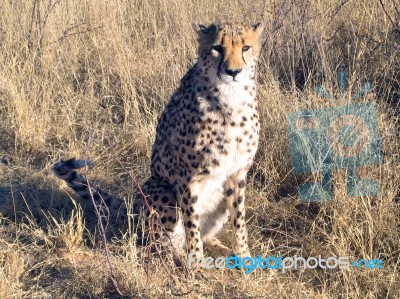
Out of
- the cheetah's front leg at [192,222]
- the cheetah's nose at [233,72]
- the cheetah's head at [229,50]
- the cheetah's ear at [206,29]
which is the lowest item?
the cheetah's front leg at [192,222]

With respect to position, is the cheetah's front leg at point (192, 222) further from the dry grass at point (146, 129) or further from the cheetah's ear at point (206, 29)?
the cheetah's ear at point (206, 29)

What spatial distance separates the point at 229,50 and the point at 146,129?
3.92 feet

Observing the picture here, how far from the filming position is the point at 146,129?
3514mm

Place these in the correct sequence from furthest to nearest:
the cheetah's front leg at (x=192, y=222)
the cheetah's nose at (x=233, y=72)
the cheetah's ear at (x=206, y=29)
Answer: the cheetah's front leg at (x=192, y=222)
the cheetah's ear at (x=206, y=29)
the cheetah's nose at (x=233, y=72)

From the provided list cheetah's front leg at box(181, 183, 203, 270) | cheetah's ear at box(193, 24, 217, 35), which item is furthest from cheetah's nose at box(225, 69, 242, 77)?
cheetah's front leg at box(181, 183, 203, 270)

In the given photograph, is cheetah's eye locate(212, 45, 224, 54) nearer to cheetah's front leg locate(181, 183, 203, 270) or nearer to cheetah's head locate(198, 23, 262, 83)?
cheetah's head locate(198, 23, 262, 83)

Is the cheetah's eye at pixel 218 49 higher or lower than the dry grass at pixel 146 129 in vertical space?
higher

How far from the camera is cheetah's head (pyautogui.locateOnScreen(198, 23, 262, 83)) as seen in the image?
94.7 inches

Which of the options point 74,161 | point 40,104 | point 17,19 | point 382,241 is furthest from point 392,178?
point 17,19

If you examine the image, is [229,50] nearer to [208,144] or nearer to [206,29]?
[206,29]

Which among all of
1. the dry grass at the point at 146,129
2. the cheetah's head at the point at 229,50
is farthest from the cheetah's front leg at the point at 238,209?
the cheetah's head at the point at 229,50

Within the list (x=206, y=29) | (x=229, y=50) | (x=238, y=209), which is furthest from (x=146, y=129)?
(x=229, y=50)

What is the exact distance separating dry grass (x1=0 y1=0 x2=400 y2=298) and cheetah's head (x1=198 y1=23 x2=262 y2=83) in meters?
0.52

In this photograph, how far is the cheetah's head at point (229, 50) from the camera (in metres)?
2.40
